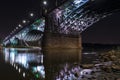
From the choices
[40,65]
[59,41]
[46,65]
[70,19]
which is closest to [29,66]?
[40,65]

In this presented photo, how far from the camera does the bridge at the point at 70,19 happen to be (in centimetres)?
7094

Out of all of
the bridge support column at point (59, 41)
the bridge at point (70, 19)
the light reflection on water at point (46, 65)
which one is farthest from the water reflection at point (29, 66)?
the bridge support column at point (59, 41)

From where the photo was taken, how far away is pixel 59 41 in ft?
285

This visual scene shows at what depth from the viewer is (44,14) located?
287 feet

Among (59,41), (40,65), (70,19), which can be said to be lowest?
(40,65)

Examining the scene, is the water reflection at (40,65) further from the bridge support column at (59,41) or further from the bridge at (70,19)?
the bridge support column at (59,41)

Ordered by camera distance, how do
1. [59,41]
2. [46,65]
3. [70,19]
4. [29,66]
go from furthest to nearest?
[70,19] → [59,41] → [46,65] → [29,66]

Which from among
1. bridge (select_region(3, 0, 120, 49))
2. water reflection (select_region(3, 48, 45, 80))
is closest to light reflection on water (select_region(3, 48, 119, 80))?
water reflection (select_region(3, 48, 45, 80))

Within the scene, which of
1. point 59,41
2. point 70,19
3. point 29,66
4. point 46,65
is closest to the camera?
point 29,66

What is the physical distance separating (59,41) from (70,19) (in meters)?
8.36

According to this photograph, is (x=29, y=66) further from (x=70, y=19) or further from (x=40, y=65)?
(x=70, y=19)

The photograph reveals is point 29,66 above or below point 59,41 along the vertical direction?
below

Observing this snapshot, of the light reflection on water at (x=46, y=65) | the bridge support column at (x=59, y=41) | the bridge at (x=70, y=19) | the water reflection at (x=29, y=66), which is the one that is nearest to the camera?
the water reflection at (x=29, y=66)

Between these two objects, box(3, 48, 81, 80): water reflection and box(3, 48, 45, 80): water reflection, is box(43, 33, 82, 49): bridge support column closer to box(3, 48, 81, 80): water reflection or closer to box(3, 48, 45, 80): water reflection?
box(3, 48, 81, 80): water reflection
